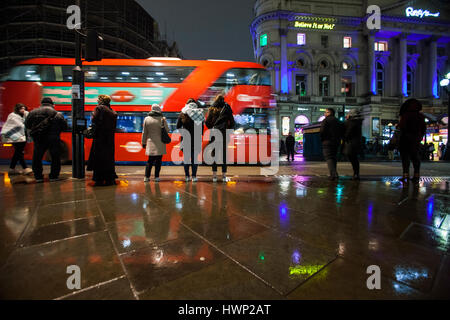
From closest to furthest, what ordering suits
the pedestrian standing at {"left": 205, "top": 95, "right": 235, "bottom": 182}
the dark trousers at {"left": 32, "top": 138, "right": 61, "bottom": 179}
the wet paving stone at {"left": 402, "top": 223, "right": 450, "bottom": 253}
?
the wet paving stone at {"left": 402, "top": 223, "right": 450, "bottom": 253} < the pedestrian standing at {"left": 205, "top": 95, "right": 235, "bottom": 182} < the dark trousers at {"left": 32, "top": 138, "right": 61, "bottom": 179}

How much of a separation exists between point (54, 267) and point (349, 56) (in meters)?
36.2

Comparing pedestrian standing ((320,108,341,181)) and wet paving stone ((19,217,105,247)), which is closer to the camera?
wet paving stone ((19,217,105,247))

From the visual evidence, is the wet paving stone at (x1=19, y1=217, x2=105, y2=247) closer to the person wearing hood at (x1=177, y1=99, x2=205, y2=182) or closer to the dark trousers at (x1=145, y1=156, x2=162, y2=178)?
the dark trousers at (x1=145, y1=156, x2=162, y2=178)

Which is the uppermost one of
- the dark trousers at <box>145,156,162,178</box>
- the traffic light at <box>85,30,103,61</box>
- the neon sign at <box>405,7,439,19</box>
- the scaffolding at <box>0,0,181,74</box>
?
the neon sign at <box>405,7,439,19</box>

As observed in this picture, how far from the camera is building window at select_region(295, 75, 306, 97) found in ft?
95.2

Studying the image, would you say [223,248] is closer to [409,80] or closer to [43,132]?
[43,132]

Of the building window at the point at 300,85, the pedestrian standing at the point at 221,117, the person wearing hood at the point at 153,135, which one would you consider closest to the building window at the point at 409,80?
the building window at the point at 300,85

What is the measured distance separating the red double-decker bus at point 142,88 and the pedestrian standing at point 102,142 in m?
4.10

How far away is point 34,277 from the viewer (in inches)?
52.5

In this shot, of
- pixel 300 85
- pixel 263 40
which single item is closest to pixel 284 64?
pixel 300 85

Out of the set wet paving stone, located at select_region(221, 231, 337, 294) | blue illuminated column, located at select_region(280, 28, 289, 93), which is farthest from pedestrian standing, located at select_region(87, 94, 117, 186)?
blue illuminated column, located at select_region(280, 28, 289, 93)

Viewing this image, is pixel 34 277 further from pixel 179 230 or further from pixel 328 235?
pixel 328 235
